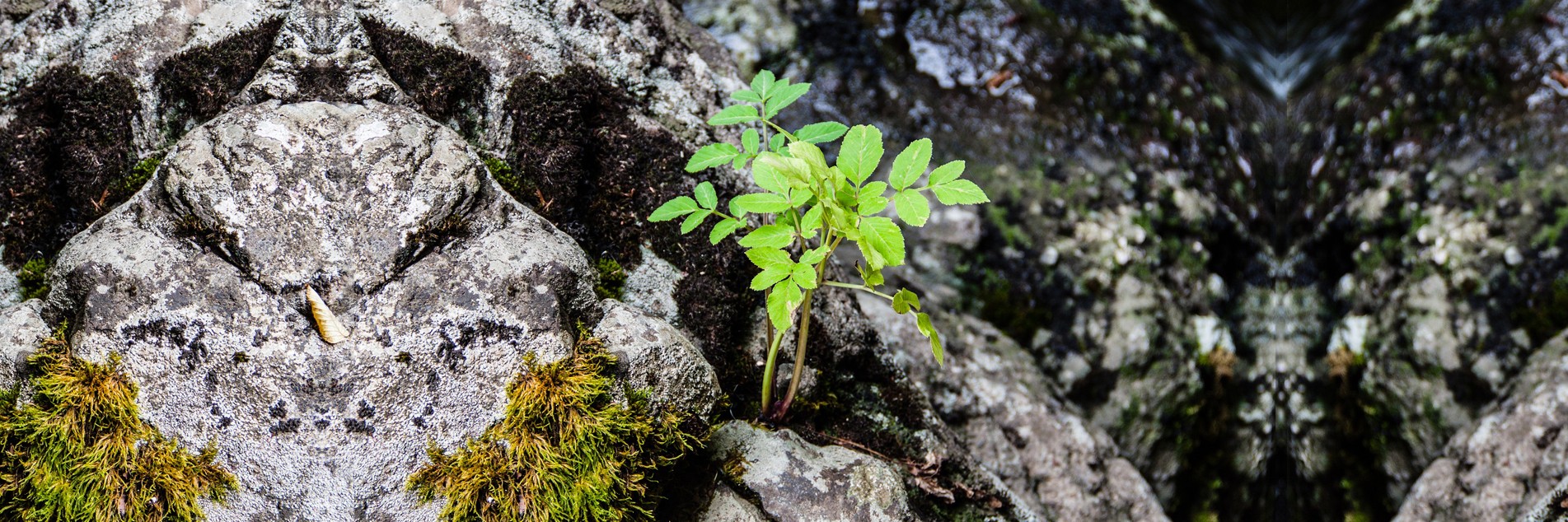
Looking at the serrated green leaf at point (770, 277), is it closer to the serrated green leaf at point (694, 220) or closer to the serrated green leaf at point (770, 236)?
the serrated green leaf at point (770, 236)

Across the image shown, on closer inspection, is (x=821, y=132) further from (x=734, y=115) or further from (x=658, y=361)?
(x=658, y=361)

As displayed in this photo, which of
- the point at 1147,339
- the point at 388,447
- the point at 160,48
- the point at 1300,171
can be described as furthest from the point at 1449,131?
the point at 160,48

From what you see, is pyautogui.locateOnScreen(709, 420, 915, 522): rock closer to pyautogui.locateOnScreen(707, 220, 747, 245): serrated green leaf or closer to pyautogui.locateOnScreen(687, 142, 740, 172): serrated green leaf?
pyautogui.locateOnScreen(707, 220, 747, 245): serrated green leaf

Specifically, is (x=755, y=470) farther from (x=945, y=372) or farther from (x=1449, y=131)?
(x=1449, y=131)

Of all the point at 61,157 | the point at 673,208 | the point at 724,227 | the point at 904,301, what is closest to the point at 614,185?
the point at 673,208

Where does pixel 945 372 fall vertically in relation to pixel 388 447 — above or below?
below

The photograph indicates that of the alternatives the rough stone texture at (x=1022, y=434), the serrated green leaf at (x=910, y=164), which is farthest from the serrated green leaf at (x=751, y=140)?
the rough stone texture at (x=1022, y=434)

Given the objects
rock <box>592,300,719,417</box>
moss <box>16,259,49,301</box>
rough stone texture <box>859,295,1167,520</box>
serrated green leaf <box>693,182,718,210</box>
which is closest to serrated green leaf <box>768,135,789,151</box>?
serrated green leaf <box>693,182,718,210</box>
